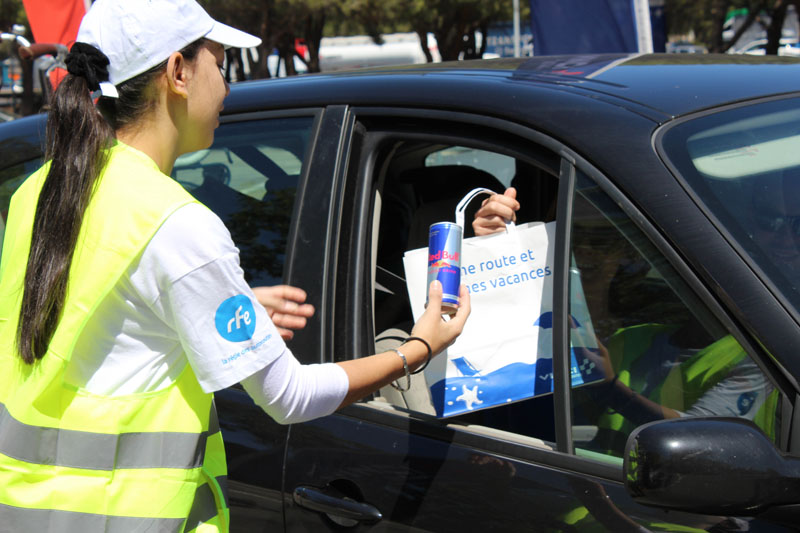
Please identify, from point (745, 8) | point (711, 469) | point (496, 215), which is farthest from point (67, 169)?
point (745, 8)

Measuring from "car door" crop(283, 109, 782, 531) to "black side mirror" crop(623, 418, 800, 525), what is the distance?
0.11 metres

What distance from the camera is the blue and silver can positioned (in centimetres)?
161

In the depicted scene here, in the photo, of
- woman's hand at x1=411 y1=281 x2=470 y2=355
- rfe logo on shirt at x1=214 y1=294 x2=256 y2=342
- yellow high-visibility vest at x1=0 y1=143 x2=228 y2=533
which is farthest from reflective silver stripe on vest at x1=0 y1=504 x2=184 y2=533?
woman's hand at x1=411 y1=281 x2=470 y2=355

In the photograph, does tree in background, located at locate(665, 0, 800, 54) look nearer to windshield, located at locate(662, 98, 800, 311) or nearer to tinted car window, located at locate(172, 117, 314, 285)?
tinted car window, located at locate(172, 117, 314, 285)

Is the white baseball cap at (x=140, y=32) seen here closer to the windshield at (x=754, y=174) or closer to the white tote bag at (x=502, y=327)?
the white tote bag at (x=502, y=327)

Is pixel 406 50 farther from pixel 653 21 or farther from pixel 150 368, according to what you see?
pixel 150 368

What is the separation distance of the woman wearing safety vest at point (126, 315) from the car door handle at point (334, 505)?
1.01 feet

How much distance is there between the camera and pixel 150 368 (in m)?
1.38

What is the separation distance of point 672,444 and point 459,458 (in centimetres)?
51

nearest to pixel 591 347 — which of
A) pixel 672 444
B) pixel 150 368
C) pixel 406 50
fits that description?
pixel 672 444

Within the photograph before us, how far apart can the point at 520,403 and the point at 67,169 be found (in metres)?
0.97

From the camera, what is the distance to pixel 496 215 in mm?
1952

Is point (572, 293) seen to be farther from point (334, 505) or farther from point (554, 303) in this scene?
point (334, 505)

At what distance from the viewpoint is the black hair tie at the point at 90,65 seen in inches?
55.3
